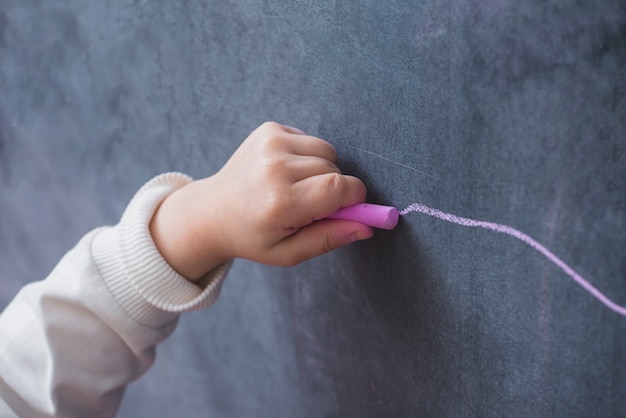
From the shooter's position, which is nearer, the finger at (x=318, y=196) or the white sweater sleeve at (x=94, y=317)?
the finger at (x=318, y=196)

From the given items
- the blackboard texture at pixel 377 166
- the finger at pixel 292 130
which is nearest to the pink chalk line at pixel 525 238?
the blackboard texture at pixel 377 166

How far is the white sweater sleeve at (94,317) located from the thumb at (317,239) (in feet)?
0.35

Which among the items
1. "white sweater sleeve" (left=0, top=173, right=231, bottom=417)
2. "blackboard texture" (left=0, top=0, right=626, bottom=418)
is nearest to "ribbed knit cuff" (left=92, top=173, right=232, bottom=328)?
"white sweater sleeve" (left=0, top=173, right=231, bottom=417)

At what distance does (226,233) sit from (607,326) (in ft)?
0.91

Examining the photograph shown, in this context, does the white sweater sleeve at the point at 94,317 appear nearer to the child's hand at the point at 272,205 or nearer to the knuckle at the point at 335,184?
the child's hand at the point at 272,205

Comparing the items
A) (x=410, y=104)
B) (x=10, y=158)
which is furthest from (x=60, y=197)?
(x=410, y=104)

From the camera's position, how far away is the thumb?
49cm

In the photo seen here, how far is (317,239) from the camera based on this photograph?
0.50 m

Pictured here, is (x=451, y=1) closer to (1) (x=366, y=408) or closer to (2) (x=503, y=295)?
(2) (x=503, y=295)

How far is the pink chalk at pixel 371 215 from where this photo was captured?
0.48 m

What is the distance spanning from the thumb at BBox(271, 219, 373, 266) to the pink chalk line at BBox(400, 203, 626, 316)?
0.04 meters

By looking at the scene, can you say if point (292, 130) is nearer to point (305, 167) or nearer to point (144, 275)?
point (305, 167)

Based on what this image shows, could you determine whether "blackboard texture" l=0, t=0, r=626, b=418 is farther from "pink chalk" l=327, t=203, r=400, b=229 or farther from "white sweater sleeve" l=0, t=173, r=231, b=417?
"white sweater sleeve" l=0, t=173, r=231, b=417

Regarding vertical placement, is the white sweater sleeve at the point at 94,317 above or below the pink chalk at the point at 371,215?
below
